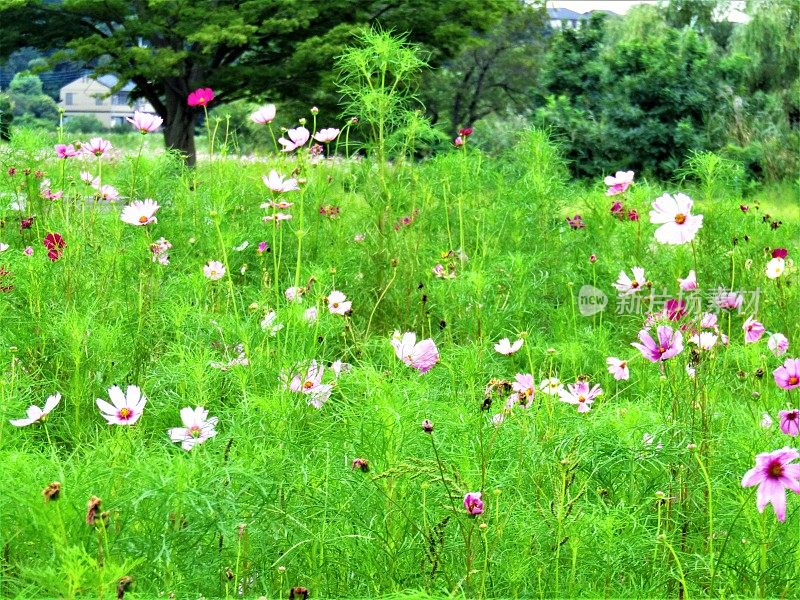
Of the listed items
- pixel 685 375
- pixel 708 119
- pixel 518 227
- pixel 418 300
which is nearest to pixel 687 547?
pixel 685 375

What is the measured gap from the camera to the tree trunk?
18.5 meters

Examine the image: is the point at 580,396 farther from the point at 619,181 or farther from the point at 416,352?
the point at 619,181

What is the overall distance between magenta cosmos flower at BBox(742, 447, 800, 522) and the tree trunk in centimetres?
1796

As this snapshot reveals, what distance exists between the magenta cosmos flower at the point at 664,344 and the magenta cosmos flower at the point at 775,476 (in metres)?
0.52

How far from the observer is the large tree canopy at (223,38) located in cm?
1655

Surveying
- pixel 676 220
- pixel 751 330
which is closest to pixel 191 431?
pixel 676 220

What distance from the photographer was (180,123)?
1872cm

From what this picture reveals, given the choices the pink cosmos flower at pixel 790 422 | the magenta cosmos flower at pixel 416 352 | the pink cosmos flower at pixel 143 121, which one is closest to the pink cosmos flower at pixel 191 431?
the magenta cosmos flower at pixel 416 352

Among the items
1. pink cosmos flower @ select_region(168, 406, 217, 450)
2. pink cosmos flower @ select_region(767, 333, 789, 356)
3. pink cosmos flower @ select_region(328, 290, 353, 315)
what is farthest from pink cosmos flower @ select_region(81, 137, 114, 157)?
pink cosmos flower @ select_region(767, 333, 789, 356)

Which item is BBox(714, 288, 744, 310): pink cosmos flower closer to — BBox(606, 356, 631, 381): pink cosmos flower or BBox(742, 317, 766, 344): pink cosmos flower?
BBox(742, 317, 766, 344): pink cosmos flower

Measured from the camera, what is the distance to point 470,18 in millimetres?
17859

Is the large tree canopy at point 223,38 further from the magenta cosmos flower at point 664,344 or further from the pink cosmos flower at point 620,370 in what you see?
the magenta cosmos flower at point 664,344

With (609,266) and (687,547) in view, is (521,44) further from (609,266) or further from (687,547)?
(687,547)

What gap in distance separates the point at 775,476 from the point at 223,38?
50.7ft
